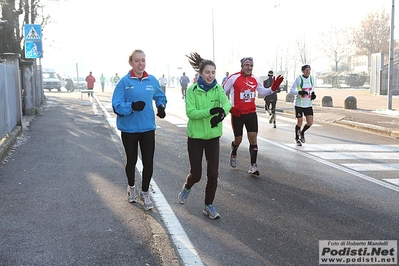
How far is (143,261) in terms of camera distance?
4328 millimetres

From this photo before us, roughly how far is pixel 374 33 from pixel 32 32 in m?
63.2

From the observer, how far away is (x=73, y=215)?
5.74 metres

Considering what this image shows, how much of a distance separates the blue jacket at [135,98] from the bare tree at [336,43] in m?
73.5

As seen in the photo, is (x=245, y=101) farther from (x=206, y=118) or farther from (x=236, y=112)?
(x=206, y=118)

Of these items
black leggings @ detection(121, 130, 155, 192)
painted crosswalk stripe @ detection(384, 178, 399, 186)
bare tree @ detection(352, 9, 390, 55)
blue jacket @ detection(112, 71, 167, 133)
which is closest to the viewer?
blue jacket @ detection(112, 71, 167, 133)

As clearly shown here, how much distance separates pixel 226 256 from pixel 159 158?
5.35 meters

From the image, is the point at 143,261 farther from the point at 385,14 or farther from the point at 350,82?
the point at 385,14

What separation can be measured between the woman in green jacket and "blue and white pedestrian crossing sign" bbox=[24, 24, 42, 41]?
12235 millimetres

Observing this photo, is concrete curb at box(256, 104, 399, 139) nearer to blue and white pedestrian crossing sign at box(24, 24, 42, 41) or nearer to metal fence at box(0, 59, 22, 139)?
metal fence at box(0, 59, 22, 139)

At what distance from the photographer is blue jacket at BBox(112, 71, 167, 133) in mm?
5906

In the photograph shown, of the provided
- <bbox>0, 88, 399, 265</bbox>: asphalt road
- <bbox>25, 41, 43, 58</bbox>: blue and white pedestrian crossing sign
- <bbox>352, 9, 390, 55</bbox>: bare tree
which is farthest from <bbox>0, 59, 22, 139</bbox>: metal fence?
<bbox>352, 9, 390, 55</bbox>: bare tree

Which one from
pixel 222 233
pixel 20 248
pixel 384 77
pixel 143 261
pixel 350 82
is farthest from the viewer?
pixel 350 82

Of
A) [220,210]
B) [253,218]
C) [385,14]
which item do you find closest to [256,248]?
[253,218]

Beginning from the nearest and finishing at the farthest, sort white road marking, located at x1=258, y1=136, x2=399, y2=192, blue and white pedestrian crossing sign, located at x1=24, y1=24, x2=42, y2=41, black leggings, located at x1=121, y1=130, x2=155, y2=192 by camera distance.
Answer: black leggings, located at x1=121, y1=130, x2=155, y2=192
white road marking, located at x1=258, y1=136, x2=399, y2=192
blue and white pedestrian crossing sign, located at x1=24, y1=24, x2=42, y2=41
